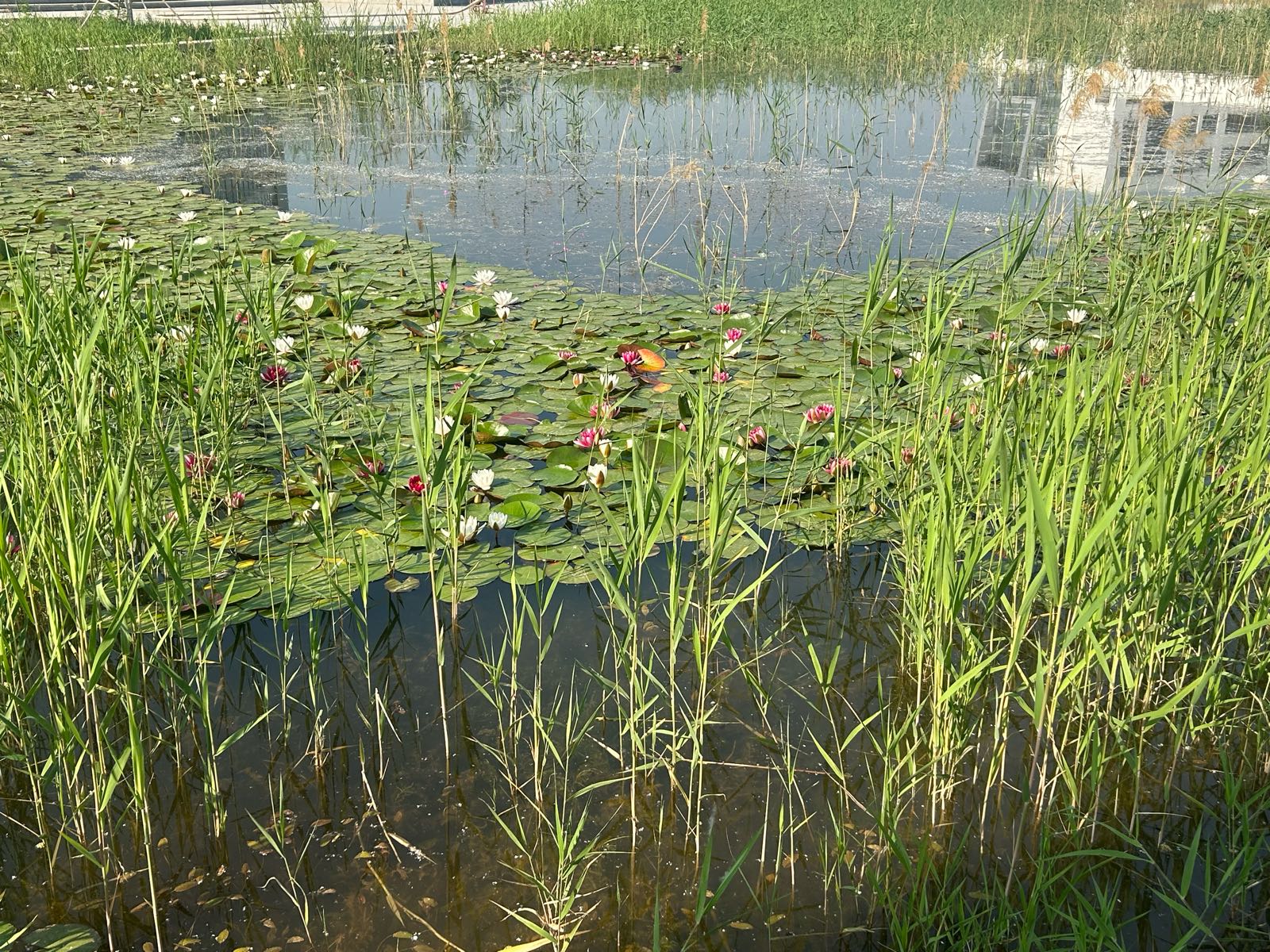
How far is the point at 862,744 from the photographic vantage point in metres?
1.98

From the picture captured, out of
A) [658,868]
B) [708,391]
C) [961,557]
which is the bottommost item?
[658,868]

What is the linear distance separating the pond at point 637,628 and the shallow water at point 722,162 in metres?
1.11

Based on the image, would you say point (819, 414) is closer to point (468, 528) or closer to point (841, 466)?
point (841, 466)

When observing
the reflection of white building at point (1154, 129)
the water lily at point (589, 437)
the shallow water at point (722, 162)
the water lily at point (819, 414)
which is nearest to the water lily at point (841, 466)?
the water lily at point (819, 414)

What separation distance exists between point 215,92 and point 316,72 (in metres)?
1.02

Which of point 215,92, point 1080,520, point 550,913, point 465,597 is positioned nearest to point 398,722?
point 465,597

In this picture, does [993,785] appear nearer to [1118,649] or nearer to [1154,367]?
[1118,649]

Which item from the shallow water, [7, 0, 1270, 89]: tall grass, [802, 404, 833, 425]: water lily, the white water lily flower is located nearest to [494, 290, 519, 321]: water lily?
the shallow water

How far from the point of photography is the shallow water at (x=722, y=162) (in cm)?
494

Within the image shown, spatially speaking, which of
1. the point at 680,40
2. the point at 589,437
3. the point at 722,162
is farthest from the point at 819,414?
the point at 680,40

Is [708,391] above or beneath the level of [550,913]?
above

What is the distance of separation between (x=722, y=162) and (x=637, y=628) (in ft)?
16.6

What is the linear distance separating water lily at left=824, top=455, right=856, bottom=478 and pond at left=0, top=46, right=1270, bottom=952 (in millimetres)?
17

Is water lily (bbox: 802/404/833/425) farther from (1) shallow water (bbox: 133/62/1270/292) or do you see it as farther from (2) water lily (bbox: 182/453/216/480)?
(2) water lily (bbox: 182/453/216/480)
